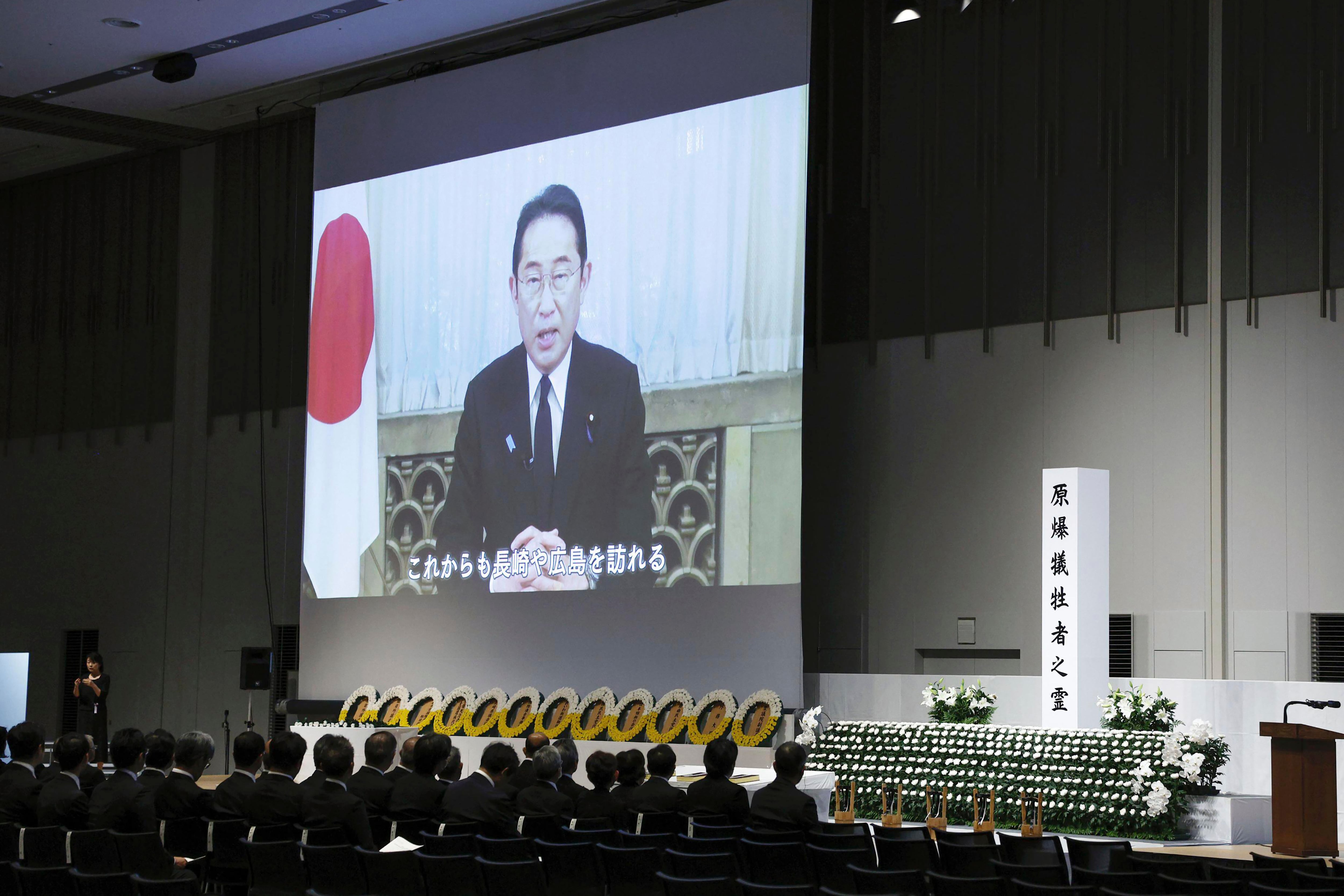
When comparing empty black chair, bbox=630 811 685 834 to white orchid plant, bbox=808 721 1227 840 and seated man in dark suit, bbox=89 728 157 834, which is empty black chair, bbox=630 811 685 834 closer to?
seated man in dark suit, bbox=89 728 157 834

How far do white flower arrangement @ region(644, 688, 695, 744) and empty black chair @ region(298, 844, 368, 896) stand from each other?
7534mm

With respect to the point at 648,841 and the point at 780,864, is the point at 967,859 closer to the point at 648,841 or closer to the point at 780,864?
the point at 780,864

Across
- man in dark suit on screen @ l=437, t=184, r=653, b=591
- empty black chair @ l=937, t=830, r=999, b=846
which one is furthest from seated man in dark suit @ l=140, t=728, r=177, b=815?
man in dark suit on screen @ l=437, t=184, r=653, b=591

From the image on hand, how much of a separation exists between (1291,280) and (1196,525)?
7.10 ft

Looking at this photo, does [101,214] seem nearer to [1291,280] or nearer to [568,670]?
[568,670]

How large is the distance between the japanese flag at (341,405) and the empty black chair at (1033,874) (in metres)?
11.4

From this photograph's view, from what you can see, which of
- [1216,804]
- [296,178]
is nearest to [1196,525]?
[1216,804]

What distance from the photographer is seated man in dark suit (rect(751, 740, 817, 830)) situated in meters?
6.61

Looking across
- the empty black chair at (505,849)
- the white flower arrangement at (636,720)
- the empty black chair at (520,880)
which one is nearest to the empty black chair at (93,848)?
the empty black chair at (505,849)

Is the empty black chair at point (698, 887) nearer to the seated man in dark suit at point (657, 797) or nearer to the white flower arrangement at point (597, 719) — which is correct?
the seated man in dark suit at point (657, 797)

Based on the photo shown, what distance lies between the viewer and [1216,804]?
954 centimetres

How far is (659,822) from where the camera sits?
6742 millimetres

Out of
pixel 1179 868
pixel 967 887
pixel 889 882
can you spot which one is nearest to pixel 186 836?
pixel 889 882

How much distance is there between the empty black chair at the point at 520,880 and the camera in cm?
522
